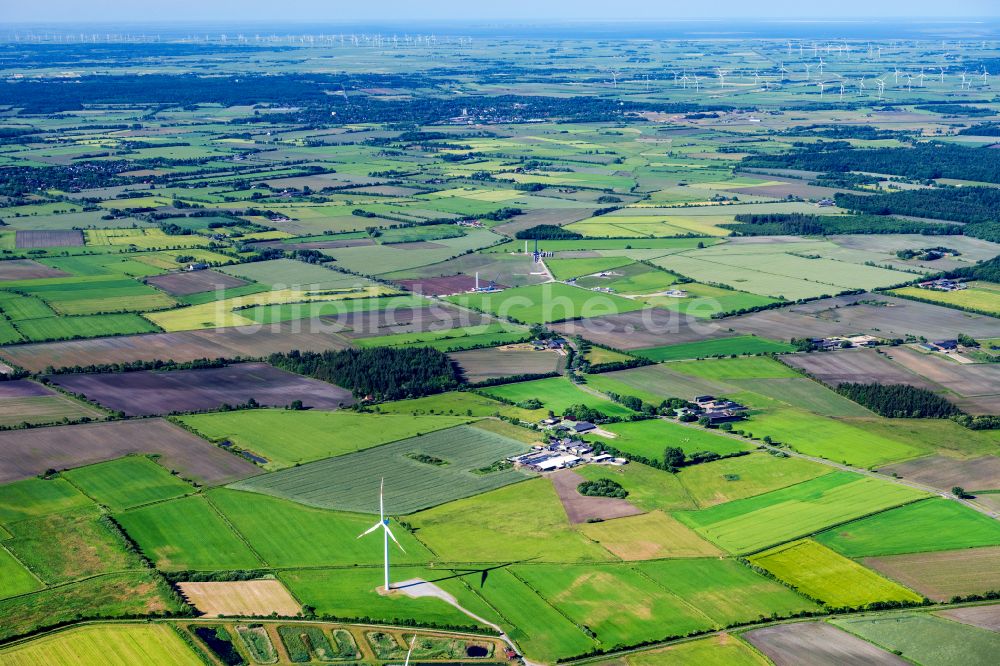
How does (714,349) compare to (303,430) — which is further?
(714,349)

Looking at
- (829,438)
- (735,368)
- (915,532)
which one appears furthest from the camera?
(735,368)

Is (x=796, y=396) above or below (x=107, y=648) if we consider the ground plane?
above

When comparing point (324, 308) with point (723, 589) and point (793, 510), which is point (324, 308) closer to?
point (793, 510)

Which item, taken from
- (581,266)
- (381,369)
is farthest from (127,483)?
(581,266)

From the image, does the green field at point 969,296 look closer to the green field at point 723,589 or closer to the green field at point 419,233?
the green field at point 419,233

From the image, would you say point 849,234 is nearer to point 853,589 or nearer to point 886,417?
point 886,417

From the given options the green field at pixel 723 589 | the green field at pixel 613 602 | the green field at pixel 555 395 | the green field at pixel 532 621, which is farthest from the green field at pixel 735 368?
the green field at pixel 532 621

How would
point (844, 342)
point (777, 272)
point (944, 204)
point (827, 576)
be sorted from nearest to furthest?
point (827, 576), point (844, 342), point (777, 272), point (944, 204)
